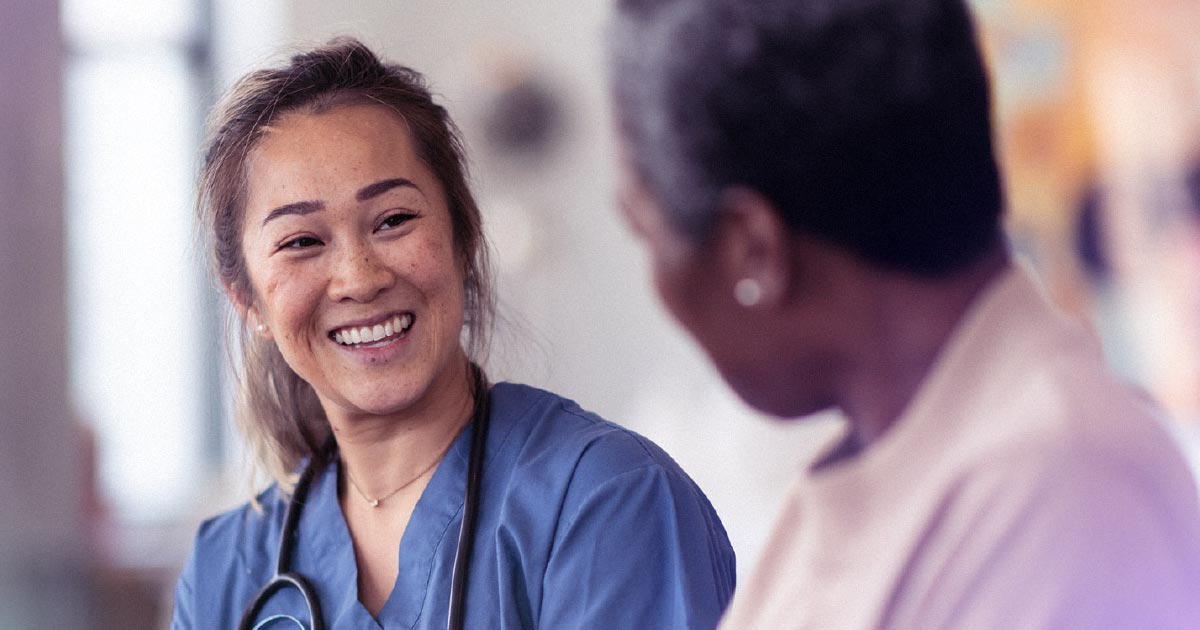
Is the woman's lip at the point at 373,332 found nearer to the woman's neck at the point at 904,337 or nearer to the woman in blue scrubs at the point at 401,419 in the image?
the woman in blue scrubs at the point at 401,419

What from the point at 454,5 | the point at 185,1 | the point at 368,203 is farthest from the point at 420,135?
the point at 185,1

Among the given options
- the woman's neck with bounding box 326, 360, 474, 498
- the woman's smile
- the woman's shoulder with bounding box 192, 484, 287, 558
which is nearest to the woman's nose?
the woman's smile

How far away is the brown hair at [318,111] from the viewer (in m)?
0.88

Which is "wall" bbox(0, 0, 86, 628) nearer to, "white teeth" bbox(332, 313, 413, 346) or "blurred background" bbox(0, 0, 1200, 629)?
"blurred background" bbox(0, 0, 1200, 629)

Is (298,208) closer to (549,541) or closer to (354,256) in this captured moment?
(354,256)

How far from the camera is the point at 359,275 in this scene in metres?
0.83

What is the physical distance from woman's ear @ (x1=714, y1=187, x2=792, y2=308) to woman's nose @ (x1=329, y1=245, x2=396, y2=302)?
15.7 inches

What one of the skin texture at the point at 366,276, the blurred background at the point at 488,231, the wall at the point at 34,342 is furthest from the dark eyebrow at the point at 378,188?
the wall at the point at 34,342

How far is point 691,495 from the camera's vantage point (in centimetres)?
82

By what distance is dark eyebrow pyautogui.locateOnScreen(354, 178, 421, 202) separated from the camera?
821 mm

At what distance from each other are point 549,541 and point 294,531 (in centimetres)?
26

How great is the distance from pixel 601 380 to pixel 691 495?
462 mm

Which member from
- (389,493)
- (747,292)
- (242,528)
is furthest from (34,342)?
(747,292)

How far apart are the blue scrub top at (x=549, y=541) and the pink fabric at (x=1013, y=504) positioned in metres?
0.28
